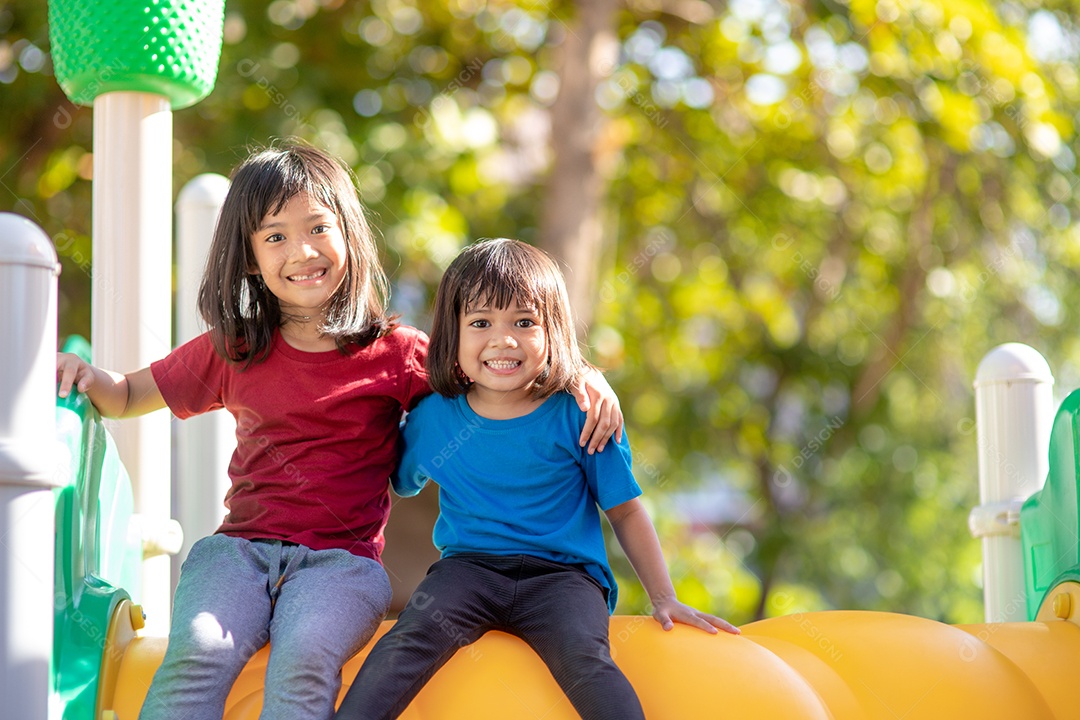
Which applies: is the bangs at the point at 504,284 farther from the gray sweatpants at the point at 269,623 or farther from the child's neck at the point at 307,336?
the gray sweatpants at the point at 269,623

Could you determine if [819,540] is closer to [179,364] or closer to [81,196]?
[81,196]

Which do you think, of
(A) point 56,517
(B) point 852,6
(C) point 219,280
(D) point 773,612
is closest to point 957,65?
(B) point 852,6

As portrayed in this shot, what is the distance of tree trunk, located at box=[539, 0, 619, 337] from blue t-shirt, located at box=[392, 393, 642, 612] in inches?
117

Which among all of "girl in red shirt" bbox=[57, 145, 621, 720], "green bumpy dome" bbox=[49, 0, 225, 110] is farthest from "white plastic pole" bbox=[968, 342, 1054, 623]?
"green bumpy dome" bbox=[49, 0, 225, 110]

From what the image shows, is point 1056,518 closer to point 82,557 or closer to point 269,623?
point 269,623

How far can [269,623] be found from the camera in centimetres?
202

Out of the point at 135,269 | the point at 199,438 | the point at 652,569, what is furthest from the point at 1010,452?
the point at 135,269

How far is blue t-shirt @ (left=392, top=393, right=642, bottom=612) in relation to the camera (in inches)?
82.3

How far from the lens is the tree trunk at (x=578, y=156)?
16.9ft

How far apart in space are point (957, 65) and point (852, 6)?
20.8 inches

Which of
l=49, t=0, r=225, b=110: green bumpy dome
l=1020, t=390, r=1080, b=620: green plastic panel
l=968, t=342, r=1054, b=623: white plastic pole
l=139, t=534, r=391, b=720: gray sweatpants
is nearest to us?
l=139, t=534, r=391, b=720: gray sweatpants

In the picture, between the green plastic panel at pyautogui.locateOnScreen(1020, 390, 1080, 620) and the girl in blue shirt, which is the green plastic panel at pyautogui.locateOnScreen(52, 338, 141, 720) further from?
the green plastic panel at pyautogui.locateOnScreen(1020, 390, 1080, 620)

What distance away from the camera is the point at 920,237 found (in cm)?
653

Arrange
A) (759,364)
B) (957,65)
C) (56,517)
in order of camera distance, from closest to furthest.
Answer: (56,517), (957,65), (759,364)
